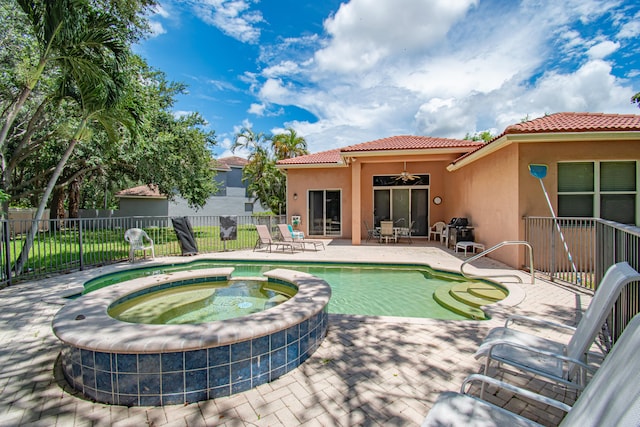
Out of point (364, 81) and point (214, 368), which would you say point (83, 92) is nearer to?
point (214, 368)

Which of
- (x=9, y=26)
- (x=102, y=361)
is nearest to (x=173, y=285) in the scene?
(x=102, y=361)

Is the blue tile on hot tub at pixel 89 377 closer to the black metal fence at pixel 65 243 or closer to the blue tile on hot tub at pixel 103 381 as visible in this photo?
the blue tile on hot tub at pixel 103 381

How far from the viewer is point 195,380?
267 cm

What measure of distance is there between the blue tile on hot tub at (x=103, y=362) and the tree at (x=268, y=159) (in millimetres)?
20115

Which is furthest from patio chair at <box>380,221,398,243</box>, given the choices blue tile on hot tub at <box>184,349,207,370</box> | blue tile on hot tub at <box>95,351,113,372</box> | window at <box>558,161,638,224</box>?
blue tile on hot tub at <box>95,351,113,372</box>

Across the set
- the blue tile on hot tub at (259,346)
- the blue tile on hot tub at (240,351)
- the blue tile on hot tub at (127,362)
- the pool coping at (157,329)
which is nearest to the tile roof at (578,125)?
the pool coping at (157,329)

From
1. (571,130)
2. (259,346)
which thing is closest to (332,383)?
(259,346)

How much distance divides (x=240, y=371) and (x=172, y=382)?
0.59 metres

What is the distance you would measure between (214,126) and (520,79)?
61.6ft

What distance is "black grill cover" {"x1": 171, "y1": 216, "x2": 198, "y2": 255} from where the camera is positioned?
404 inches

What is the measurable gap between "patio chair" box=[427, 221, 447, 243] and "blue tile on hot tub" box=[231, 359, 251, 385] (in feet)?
40.4

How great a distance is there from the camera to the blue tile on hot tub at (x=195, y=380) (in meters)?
2.66

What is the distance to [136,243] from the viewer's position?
9164mm

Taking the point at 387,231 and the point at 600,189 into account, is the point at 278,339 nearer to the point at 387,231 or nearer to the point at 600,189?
the point at 600,189
